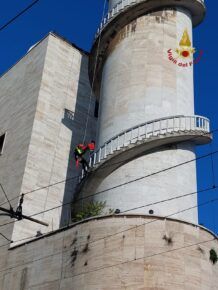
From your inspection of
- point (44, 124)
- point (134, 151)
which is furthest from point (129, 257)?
point (44, 124)

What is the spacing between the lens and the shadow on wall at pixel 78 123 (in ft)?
94.1

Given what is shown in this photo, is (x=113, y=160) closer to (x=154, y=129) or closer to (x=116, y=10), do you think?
(x=154, y=129)

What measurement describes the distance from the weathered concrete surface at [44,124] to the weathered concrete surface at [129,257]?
4.66 m

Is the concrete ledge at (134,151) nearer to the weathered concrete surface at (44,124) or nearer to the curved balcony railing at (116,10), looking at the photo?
the weathered concrete surface at (44,124)

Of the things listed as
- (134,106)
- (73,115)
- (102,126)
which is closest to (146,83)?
(134,106)

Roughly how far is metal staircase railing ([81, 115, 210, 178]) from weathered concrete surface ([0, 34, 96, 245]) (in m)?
4.45

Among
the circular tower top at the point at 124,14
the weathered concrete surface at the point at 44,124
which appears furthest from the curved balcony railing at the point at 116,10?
the weathered concrete surface at the point at 44,124

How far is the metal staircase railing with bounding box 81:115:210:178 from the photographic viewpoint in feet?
78.0

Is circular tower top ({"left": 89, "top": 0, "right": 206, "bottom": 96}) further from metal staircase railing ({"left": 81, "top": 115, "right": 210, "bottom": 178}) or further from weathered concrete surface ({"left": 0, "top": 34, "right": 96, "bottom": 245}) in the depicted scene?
metal staircase railing ({"left": 81, "top": 115, "right": 210, "bottom": 178})

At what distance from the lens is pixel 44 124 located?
2958 centimetres

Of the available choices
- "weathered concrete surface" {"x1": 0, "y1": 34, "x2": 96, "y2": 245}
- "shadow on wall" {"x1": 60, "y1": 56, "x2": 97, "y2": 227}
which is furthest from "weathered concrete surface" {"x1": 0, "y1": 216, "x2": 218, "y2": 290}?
"shadow on wall" {"x1": 60, "y1": 56, "x2": 97, "y2": 227}

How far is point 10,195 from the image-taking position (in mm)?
27156

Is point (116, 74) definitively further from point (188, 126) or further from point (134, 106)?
point (188, 126)

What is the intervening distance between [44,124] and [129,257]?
12.1 metres
